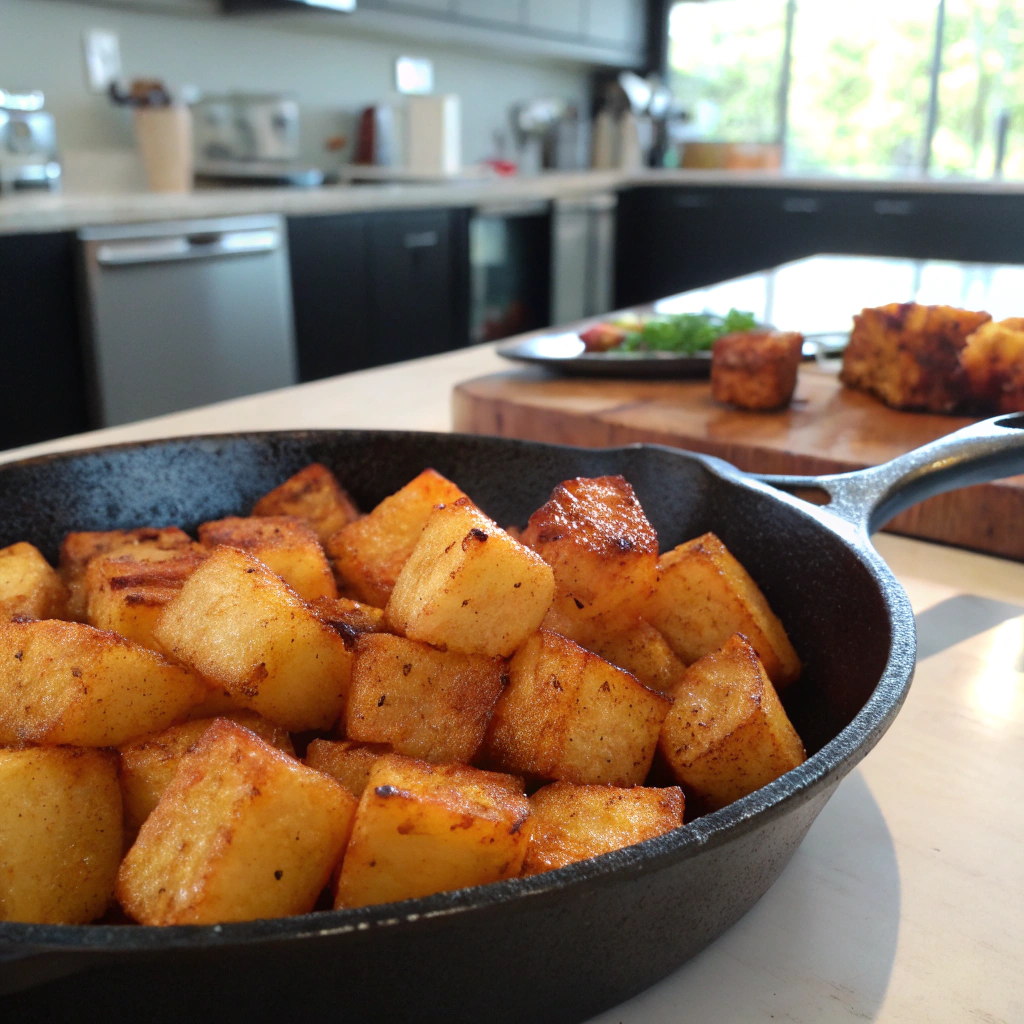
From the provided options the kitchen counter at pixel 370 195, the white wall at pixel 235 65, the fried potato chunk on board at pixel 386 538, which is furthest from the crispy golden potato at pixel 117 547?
the white wall at pixel 235 65

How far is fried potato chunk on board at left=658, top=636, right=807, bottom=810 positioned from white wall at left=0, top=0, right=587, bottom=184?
4.64 meters

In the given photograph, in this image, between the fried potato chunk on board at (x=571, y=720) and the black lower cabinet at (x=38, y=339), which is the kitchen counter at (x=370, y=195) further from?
the fried potato chunk on board at (x=571, y=720)

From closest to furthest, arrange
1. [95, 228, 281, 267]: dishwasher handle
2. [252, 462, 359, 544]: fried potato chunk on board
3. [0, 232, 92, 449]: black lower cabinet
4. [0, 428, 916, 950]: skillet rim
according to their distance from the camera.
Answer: [0, 428, 916, 950]: skillet rim < [252, 462, 359, 544]: fried potato chunk on board < [0, 232, 92, 449]: black lower cabinet < [95, 228, 281, 267]: dishwasher handle

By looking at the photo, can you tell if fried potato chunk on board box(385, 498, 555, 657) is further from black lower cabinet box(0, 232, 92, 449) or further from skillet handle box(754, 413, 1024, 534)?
black lower cabinet box(0, 232, 92, 449)

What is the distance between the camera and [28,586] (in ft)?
2.64

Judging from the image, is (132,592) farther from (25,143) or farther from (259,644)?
(25,143)

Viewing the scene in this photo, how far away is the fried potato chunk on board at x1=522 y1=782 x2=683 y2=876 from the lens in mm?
521

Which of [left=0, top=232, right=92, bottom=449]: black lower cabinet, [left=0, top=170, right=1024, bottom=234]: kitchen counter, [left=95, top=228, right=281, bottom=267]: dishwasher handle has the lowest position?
[left=0, top=232, right=92, bottom=449]: black lower cabinet

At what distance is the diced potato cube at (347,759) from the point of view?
0.59 m

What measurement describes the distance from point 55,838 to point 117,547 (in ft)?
1.32

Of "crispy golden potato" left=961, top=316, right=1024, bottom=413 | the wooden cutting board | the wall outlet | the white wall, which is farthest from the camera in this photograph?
the wall outlet

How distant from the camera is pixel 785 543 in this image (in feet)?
2.69

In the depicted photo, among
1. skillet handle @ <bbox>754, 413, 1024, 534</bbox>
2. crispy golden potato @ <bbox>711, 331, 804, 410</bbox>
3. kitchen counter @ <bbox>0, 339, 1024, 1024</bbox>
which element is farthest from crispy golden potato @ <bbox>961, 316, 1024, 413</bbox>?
skillet handle @ <bbox>754, 413, 1024, 534</bbox>

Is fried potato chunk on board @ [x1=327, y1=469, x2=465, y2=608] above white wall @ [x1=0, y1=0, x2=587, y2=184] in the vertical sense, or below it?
below
